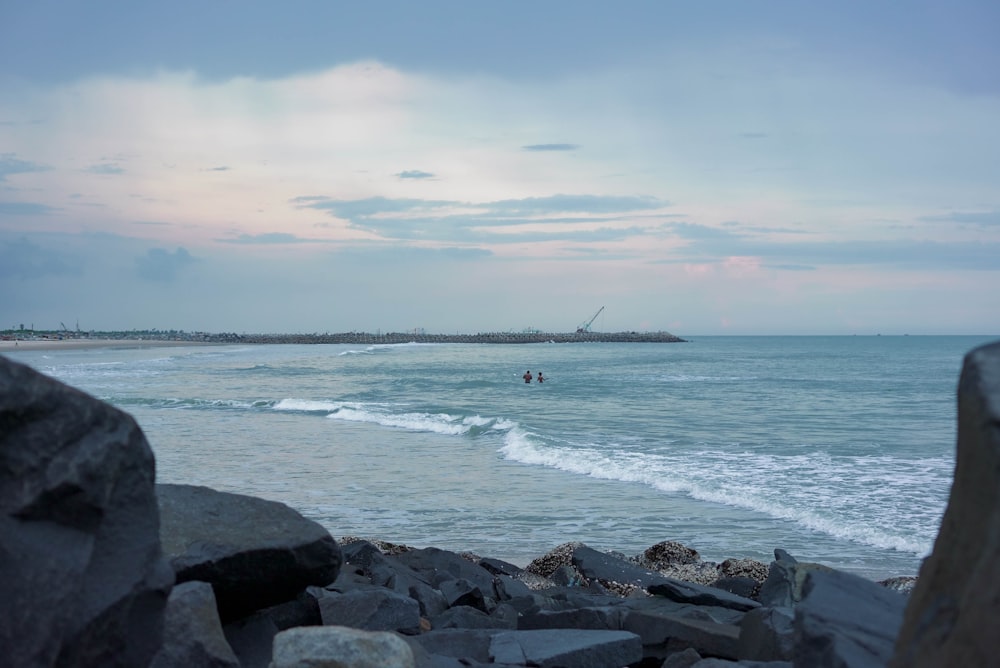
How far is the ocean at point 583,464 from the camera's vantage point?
1263cm

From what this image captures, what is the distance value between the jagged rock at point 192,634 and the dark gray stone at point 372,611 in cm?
188

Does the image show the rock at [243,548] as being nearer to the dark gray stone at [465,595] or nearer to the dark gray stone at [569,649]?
the dark gray stone at [569,649]

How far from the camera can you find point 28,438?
311cm

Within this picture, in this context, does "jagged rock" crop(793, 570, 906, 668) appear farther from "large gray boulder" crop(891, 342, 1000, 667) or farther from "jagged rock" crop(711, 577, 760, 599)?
"jagged rock" crop(711, 577, 760, 599)

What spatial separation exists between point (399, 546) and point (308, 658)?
7.05 metres

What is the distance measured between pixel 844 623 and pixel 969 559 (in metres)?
1.27

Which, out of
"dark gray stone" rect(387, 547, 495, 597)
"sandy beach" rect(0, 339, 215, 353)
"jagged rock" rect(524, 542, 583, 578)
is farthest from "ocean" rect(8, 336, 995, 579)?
"sandy beach" rect(0, 339, 215, 353)

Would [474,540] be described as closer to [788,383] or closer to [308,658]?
[308,658]

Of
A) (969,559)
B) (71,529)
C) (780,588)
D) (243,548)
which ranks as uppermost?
(969,559)

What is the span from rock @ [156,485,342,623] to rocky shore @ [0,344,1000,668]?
1cm

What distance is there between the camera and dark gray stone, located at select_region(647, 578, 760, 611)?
784 centimetres

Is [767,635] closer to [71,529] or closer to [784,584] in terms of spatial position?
[784,584]

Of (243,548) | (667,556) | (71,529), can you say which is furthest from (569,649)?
(667,556)

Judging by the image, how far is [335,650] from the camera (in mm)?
4270
